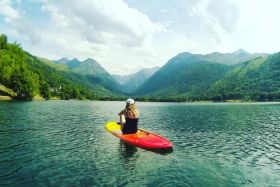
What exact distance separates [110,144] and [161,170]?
11.4 meters

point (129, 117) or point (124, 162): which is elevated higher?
point (129, 117)

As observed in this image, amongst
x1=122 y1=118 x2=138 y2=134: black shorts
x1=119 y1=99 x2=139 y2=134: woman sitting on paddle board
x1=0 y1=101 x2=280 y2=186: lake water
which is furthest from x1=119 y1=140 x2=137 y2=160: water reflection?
x1=119 y1=99 x2=139 y2=134: woman sitting on paddle board

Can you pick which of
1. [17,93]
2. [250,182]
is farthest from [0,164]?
[17,93]

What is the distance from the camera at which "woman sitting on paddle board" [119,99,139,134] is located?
32.7 metres

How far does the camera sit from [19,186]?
17953mm

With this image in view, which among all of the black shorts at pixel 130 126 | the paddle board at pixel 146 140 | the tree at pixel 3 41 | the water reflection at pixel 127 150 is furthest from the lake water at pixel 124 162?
the tree at pixel 3 41

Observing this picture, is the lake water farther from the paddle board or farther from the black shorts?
the black shorts

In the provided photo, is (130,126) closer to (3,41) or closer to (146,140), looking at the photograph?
(146,140)

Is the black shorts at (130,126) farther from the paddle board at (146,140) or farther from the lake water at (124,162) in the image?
the lake water at (124,162)

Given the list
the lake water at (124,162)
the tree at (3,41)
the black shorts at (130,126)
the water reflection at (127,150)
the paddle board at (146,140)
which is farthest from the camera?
the tree at (3,41)

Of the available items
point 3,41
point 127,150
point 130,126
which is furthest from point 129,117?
point 3,41

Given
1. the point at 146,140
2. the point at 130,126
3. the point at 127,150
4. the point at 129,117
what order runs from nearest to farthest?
the point at 127,150
the point at 146,140
the point at 129,117
the point at 130,126

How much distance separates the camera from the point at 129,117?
1318 inches

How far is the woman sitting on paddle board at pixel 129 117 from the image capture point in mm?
32656
